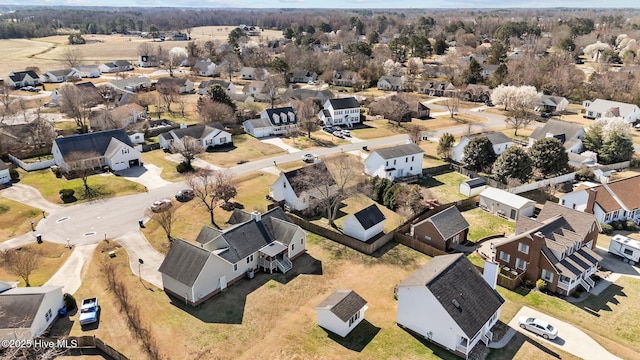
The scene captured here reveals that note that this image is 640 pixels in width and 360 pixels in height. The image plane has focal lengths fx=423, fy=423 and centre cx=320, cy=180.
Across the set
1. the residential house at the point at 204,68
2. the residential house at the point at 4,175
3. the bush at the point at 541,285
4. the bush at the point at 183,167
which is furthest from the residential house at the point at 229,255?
the residential house at the point at 204,68

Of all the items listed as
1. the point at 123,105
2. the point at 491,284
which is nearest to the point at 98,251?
the point at 491,284

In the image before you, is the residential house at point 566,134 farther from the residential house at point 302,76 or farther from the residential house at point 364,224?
the residential house at point 302,76

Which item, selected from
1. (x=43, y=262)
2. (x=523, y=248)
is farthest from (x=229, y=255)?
(x=523, y=248)

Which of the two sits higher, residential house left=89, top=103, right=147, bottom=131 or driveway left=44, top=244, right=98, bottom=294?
residential house left=89, top=103, right=147, bottom=131

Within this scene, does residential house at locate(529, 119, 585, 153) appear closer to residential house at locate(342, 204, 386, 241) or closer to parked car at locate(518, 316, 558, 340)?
residential house at locate(342, 204, 386, 241)

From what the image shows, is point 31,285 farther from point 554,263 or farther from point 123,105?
point 123,105

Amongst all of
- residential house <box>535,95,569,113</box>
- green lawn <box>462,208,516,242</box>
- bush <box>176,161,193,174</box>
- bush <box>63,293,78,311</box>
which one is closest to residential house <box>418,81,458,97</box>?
residential house <box>535,95,569,113</box>
